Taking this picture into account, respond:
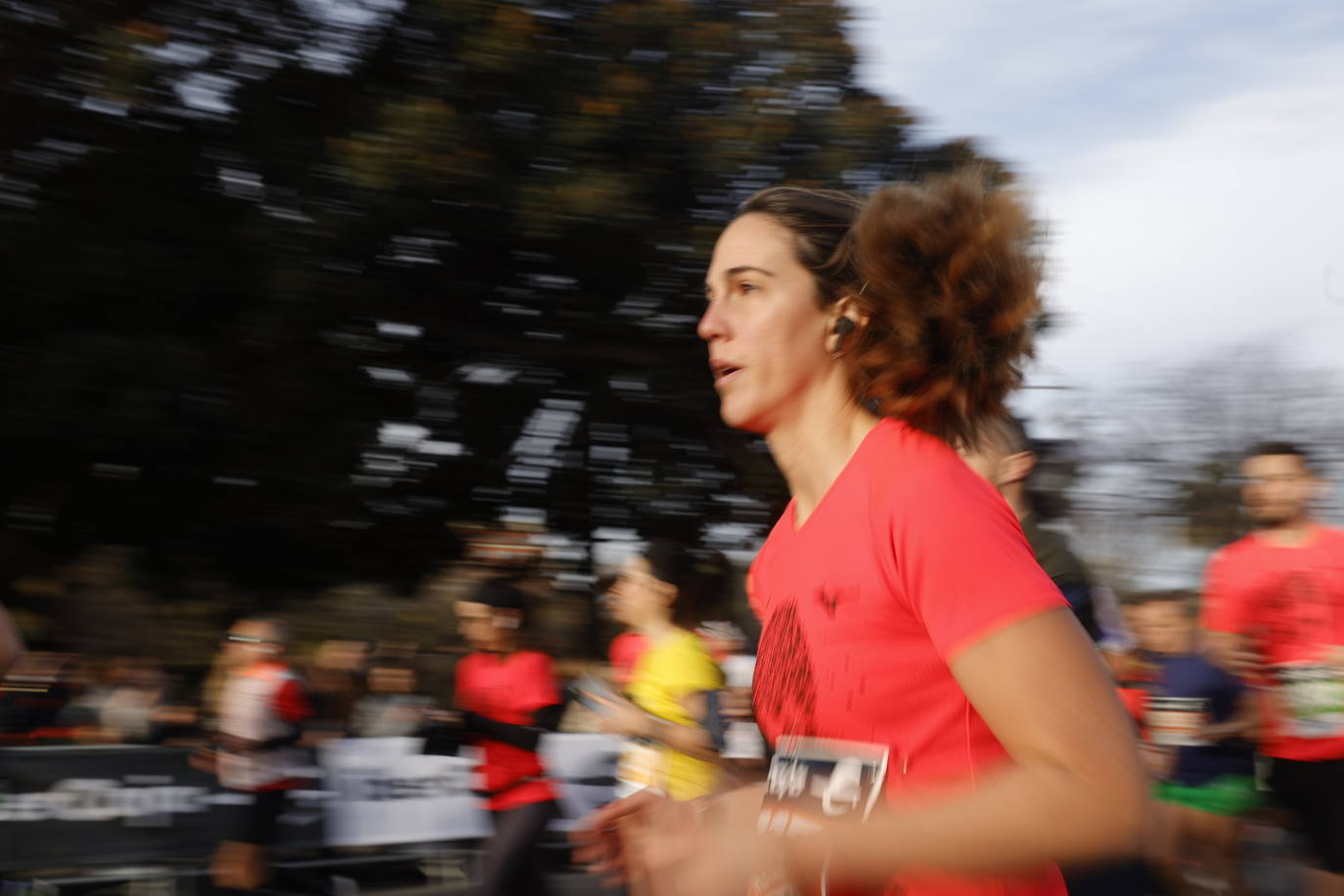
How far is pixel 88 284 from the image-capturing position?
28.0 feet

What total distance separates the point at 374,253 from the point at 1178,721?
5357mm

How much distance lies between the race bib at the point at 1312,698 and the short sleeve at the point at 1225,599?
0.84 ft

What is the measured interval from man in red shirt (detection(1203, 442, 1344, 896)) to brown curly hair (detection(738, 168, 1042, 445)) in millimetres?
3964

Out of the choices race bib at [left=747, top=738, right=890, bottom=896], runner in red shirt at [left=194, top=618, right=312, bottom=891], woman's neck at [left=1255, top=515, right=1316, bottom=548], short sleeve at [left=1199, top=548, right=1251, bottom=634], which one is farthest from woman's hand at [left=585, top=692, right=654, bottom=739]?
runner in red shirt at [left=194, top=618, right=312, bottom=891]

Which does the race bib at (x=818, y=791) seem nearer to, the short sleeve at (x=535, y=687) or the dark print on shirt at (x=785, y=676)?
Answer: the dark print on shirt at (x=785, y=676)

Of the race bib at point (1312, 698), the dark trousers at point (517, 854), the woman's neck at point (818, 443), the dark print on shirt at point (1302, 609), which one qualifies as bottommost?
the dark trousers at point (517, 854)

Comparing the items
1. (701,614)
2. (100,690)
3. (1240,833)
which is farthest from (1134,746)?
(100,690)

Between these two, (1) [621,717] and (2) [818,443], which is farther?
(1) [621,717]

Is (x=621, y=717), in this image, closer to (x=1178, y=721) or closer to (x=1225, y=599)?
(x=1225, y=599)

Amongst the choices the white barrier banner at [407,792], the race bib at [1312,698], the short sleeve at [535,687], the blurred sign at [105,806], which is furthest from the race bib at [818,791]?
the white barrier banner at [407,792]

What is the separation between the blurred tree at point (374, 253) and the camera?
8.49m

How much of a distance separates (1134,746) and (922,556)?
0.80 feet

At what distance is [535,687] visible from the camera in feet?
20.4

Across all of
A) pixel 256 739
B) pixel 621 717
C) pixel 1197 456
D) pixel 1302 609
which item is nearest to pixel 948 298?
pixel 621 717
